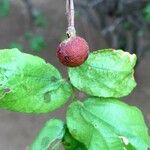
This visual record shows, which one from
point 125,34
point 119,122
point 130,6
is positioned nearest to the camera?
point 119,122

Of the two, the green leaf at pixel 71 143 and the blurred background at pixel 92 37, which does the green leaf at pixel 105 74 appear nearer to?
the green leaf at pixel 71 143

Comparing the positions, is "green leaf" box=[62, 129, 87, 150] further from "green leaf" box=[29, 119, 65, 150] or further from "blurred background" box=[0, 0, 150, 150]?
"blurred background" box=[0, 0, 150, 150]

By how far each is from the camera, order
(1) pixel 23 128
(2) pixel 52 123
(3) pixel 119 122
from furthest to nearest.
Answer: (1) pixel 23 128 → (2) pixel 52 123 → (3) pixel 119 122

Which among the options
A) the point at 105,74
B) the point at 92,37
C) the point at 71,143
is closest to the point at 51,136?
the point at 71,143

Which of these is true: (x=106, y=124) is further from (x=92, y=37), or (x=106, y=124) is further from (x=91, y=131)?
(x=92, y=37)

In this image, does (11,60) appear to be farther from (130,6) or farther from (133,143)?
(130,6)

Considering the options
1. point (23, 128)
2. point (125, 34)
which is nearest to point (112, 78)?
point (23, 128)
